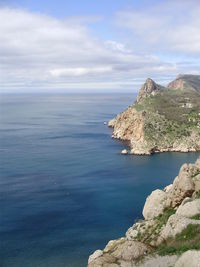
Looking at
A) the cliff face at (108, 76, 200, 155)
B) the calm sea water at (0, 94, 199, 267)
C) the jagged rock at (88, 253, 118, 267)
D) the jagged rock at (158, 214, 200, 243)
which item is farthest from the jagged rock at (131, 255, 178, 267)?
the cliff face at (108, 76, 200, 155)

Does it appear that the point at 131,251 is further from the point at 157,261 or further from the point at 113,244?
the point at 113,244

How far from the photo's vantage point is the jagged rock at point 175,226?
148ft

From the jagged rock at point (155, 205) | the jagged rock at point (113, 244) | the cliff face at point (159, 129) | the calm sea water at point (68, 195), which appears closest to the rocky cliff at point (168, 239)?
the jagged rock at point (155, 205)

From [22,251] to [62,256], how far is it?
311 inches

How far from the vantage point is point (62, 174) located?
395 ft

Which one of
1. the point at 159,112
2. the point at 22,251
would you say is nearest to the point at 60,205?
the point at 22,251

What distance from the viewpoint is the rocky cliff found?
131 ft

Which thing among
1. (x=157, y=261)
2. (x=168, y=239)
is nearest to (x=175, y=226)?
(x=168, y=239)

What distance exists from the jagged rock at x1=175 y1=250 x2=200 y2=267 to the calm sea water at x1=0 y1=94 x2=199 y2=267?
101 ft

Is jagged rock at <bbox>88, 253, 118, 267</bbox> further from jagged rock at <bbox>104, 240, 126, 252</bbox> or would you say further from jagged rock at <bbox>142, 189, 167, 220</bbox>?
jagged rock at <bbox>142, 189, 167, 220</bbox>

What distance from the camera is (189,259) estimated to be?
36281mm

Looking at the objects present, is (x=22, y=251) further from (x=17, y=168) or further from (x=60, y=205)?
(x=17, y=168)

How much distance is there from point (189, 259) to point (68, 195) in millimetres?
65575

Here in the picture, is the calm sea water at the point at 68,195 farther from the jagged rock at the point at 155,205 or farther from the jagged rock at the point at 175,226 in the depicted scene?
the jagged rock at the point at 175,226
